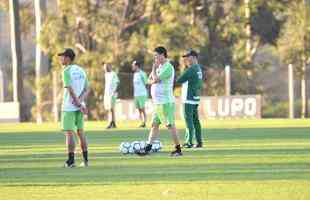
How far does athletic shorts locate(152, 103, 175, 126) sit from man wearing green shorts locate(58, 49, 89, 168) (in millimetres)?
2429

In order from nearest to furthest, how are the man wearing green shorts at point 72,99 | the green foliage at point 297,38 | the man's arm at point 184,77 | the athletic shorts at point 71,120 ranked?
the man wearing green shorts at point 72,99 < the athletic shorts at point 71,120 < the man's arm at point 184,77 < the green foliage at point 297,38

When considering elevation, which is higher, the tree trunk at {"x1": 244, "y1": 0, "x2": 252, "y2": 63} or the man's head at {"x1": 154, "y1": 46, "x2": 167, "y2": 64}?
the tree trunk at {"x1": 244, "y1": 0, "x2": 252, "y2": 63}

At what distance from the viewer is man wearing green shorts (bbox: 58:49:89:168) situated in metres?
18.5

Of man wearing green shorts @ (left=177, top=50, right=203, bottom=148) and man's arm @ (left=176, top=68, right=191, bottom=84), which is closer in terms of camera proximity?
man's arm @ (left=176, top=68, right=191, bottom=84)

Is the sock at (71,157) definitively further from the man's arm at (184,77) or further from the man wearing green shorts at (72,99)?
the man's arm at (184,77)

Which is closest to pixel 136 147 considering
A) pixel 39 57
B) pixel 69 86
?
pixel 69 86

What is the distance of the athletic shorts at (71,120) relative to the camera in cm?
1864

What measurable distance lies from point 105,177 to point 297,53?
1507 inches

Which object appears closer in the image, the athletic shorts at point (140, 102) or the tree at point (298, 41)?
the athletic shorts at point (140, 102)

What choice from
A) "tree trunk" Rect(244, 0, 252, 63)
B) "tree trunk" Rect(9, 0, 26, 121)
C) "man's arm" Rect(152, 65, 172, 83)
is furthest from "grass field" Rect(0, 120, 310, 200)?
"tree trunk" Rect(244, 0, 252, 63)

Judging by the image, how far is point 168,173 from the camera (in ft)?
56.2

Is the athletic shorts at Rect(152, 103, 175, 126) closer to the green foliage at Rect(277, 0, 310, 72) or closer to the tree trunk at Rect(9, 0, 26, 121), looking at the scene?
the green foliage at Rect(277, 0, 310, 72)

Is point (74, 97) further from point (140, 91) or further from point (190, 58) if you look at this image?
point (140, 91)

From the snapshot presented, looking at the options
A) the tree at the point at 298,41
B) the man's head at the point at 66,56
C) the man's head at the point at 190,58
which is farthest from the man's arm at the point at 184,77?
the tree at the point at 298,41
